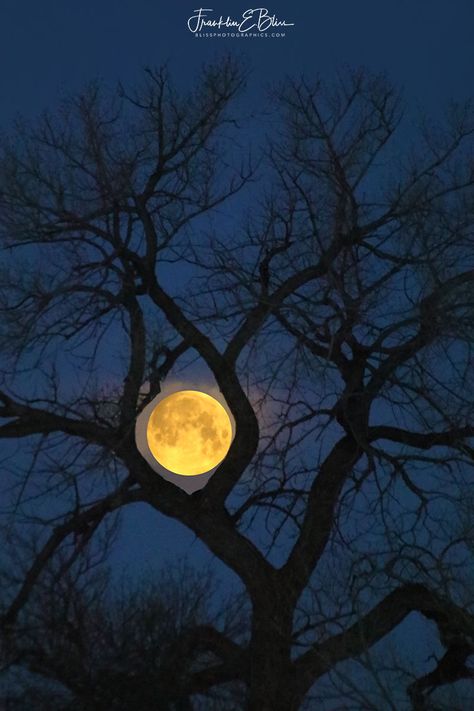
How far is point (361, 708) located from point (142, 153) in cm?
549

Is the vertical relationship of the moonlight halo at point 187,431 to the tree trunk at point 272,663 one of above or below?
above

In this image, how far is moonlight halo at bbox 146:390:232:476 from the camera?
811 centimetres

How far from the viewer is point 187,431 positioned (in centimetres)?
807

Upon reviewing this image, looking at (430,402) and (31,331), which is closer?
(430,402)

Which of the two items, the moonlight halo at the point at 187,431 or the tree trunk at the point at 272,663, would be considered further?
the tree trunk at the point at 272,663

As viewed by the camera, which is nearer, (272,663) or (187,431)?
(187,431)

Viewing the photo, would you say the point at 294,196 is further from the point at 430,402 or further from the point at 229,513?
the point at 229,513

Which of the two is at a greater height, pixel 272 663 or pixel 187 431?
pixel 187 431

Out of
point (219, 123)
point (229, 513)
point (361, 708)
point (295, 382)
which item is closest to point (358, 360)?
point (295, 382)

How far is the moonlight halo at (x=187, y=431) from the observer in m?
8.11

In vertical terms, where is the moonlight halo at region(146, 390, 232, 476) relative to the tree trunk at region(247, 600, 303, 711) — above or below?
above

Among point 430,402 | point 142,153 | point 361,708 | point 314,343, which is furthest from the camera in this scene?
point 142,153

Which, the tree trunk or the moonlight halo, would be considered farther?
the tree trunk

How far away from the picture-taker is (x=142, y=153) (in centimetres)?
947
